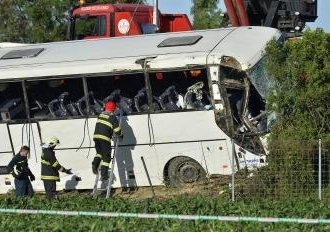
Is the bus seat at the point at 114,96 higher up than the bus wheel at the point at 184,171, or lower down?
higher up

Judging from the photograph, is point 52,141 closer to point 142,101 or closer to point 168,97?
point 142,101

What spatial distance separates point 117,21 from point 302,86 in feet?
26.3

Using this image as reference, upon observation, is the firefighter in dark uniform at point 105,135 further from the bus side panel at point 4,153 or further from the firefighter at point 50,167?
the bus side panel at point 4,153

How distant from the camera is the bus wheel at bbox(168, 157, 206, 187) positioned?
15438 millimetres

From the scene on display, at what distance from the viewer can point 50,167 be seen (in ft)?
51.8

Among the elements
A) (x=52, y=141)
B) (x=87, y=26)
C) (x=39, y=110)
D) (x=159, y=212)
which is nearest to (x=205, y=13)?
(x=87, y=26)

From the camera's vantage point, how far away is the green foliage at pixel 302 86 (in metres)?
13.9

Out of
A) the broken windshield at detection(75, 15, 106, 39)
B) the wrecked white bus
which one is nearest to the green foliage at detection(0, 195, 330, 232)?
the wrecked white bus

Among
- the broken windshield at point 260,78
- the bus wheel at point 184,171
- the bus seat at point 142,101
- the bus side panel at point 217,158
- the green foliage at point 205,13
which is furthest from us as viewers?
the green foliage at point 205,13

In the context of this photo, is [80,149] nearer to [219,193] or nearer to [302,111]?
[219,193]

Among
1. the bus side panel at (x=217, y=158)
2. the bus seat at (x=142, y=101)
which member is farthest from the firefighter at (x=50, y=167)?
the bus side panel at (x=217, y=158)

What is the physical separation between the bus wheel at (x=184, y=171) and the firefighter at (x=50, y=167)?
209cm

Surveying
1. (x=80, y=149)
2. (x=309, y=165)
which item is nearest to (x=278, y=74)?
(x=309, y=165)

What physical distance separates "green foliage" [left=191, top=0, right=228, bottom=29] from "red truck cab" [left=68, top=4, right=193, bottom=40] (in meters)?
15.5
